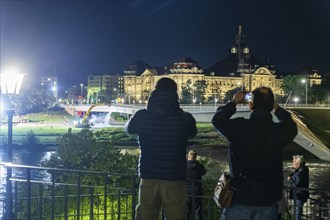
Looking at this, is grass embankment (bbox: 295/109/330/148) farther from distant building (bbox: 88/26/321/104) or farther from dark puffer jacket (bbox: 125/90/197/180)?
dark puffer jacket (bbox: 125/90/197/180)

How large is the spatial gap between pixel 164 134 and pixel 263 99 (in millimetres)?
1065

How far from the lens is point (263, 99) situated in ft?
14.8

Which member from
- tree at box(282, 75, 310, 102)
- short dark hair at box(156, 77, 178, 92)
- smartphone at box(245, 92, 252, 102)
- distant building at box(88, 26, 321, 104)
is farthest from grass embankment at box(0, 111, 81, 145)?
smartphone at box(245, 92, 252, 102)

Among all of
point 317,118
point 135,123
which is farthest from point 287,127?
point 317,118

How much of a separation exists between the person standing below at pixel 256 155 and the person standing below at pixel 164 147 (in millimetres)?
533

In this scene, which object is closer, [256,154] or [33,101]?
[256,154]

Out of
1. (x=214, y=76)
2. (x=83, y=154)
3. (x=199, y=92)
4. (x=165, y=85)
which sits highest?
(x=214, y=76)

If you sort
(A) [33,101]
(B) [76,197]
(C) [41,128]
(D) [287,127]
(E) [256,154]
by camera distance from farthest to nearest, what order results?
1. (A) [33,101]
2. (C) [41,128]
3. (B) [76,197]
4. (D) [287,127]
5. (E) [256,154]

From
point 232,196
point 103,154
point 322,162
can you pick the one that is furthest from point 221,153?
point 232,196

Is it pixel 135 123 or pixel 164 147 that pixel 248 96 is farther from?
pixel 135 123

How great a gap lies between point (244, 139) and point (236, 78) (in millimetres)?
139680

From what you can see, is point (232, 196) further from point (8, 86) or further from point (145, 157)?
point (8, 86)

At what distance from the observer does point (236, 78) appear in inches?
5600

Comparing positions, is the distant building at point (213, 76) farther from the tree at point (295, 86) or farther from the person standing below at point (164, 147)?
the person standing below at point (164, 147)
